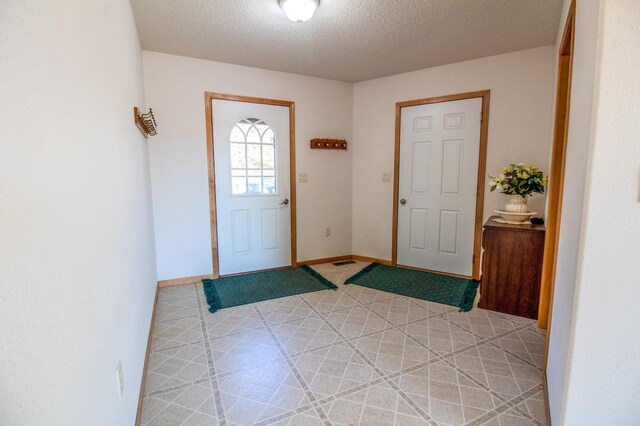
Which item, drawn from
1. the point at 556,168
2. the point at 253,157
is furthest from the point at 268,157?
the point at 556,168

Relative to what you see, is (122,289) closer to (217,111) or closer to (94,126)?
(94,126)

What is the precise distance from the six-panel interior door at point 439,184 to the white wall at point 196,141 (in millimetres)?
1017

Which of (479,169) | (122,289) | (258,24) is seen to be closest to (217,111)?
(258,24)

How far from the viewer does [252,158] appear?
3650mm

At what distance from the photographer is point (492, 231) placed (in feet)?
8.72

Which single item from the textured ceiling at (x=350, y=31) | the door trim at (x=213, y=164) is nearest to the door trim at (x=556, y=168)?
the textured ceiling at (x=350, y=31)

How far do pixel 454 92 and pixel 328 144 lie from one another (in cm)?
152

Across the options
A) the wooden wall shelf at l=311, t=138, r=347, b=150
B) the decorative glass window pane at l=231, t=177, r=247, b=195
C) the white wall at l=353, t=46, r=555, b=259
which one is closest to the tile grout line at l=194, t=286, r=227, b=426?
the decorative glass window pane at l=231, t=177, r=247, b=195

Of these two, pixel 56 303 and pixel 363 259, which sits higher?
pixel 56 303

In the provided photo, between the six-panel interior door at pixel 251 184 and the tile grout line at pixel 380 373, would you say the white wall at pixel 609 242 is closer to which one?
the tile grout line at pixel 380 373

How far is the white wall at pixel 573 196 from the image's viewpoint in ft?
3.83

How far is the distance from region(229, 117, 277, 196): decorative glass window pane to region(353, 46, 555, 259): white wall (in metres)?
1.18

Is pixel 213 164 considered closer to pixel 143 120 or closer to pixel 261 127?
pixel 261 127

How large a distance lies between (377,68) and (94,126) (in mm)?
3135
